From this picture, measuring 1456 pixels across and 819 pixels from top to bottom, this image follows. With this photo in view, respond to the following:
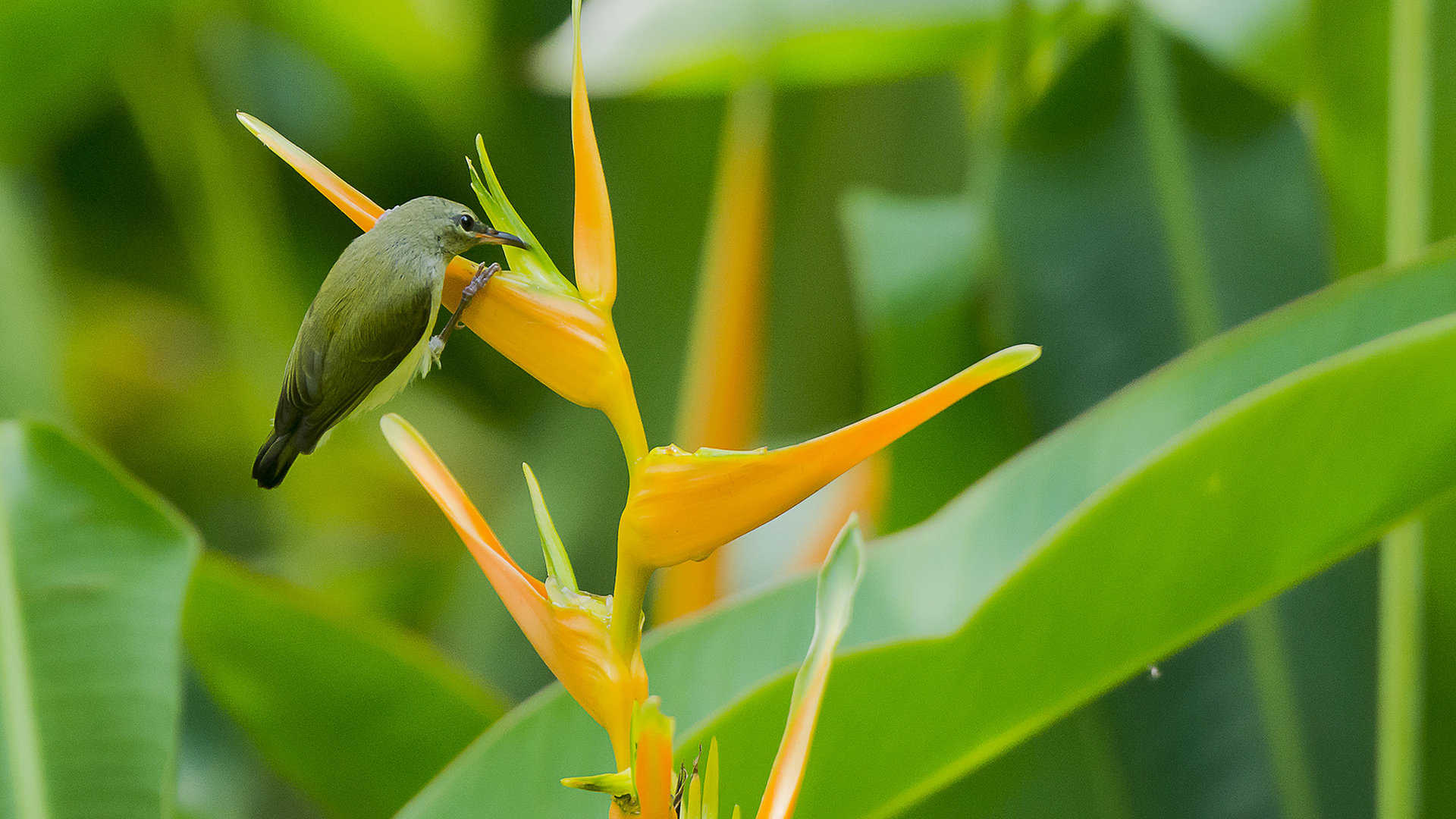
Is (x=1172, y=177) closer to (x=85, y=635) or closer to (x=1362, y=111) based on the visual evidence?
Result: (x=1362, y=111)

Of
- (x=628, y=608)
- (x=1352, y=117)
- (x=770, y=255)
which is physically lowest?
(x=628, y=608)

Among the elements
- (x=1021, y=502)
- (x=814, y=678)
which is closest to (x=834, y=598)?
(x=814, y=678)

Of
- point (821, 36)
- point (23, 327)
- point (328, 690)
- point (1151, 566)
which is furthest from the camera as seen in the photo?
point (23, 327)

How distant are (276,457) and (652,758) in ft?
0.37

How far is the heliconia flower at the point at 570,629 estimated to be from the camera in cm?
16

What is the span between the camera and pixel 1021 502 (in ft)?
1.30

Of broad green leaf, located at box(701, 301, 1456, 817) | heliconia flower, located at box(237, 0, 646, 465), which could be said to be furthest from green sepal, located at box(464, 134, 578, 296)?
broad green leaf, located at box(701, 301, 1456, 817)

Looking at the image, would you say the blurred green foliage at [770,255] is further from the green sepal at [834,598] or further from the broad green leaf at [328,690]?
the green sepal at [834,598]

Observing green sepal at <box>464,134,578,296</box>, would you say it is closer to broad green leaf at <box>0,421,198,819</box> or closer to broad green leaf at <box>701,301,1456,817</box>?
broad green leaf at <box>701,301,1456,817</box>

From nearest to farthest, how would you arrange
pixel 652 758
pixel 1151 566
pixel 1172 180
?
pixel 652 758
pixel 1151 566
pixel 1172 180

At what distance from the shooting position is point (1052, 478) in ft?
1.30

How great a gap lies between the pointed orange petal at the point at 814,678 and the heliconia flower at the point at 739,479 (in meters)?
0.03

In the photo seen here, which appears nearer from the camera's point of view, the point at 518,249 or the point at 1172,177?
the point at 518,249

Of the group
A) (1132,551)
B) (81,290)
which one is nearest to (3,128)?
(81,290)
